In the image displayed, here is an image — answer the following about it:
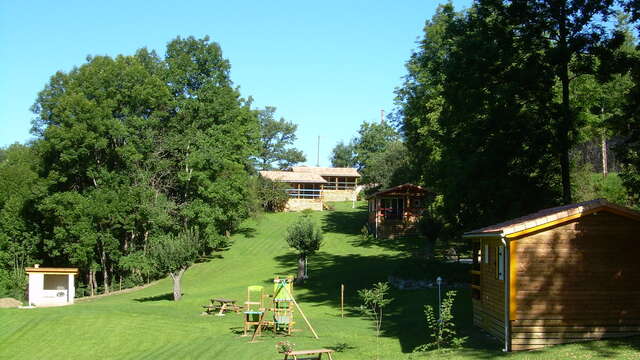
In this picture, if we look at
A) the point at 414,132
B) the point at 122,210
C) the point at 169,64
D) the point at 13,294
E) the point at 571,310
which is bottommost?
the point at 13,294

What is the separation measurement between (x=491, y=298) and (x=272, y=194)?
151ft

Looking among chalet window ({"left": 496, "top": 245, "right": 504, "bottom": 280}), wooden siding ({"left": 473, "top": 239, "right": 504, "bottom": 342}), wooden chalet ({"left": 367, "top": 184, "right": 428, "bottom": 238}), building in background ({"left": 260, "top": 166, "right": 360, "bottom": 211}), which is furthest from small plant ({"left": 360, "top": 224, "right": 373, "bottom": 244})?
chalet window ({"left": 496, "top": 245, "right": 504, "bottom": 280})

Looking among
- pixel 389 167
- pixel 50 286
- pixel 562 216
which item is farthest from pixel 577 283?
pixel 389 167

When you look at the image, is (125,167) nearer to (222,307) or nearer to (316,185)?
(222,307)

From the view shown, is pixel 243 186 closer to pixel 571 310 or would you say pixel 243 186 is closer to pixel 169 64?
pixel 169 64

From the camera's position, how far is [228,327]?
790 inches

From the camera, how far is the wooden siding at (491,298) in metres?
14.1

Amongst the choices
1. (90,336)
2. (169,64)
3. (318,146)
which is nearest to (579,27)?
(90,336)

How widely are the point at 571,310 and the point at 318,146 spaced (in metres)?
102

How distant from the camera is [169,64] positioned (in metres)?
41.6

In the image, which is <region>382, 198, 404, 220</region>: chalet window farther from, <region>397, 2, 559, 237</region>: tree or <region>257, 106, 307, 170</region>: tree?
<region>257, 106, 307, 170</region>: tree

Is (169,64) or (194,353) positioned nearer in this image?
(194,353)

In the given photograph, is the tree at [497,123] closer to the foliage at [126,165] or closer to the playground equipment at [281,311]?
the playground equipment at [281,311]

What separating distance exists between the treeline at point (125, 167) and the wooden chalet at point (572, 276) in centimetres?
2564
